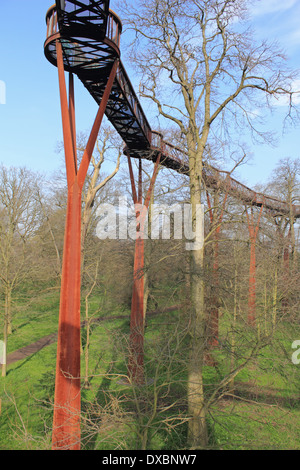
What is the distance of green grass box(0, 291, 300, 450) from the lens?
17.7 feet

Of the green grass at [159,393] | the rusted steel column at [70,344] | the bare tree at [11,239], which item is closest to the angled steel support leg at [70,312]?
the rusted steel column at [70,344]

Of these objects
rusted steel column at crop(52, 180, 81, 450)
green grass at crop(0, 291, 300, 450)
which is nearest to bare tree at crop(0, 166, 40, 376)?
green grass at crop(0, 291, 300, 450)

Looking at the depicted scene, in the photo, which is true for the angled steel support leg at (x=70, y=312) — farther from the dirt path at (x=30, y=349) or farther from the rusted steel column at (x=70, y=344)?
the dirt path at (x=30, y=349)

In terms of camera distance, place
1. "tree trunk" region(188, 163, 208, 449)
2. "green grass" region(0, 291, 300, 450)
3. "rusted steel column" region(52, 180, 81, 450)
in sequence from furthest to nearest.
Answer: "tree trunk" region(188, 163, 208, 449) → "green grass" region(0, 291, 300, 450) → "rusted steel column" region(52, 180, 81, 450)

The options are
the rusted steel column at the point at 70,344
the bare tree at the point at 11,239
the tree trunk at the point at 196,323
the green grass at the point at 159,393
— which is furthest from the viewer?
the bare tree at the point at 11,239

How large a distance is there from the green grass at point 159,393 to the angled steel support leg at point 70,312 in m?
0.35

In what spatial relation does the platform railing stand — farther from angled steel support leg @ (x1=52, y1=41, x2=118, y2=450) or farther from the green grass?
the green grass

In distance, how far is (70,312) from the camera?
5562 mm

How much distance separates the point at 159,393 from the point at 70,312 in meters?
4.91

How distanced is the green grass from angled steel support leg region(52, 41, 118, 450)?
353mm

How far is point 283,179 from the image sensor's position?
941 inches

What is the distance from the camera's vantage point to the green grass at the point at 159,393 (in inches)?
213

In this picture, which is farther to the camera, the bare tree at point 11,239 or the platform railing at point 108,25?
the bare tree at point 11,239
